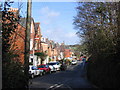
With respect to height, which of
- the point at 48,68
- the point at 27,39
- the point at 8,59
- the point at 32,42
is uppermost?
the point at 32,42

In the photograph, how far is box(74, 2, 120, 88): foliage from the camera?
940cm

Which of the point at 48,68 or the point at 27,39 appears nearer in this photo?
the point at 27,39

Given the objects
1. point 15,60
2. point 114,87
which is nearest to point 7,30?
point 15,60

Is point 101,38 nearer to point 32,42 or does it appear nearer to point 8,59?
point 8,59

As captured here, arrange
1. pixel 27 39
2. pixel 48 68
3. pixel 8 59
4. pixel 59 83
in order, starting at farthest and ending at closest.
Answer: pixel 48 68, pixel 59 83, pixel 27 39, pixel 8 59

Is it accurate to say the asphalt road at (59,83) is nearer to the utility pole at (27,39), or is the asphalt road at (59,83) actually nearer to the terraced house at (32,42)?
the terraced house at (32,42)

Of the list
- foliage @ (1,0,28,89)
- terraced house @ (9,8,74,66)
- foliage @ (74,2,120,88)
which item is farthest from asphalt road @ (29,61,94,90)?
foliage @ (1,0,28,89)

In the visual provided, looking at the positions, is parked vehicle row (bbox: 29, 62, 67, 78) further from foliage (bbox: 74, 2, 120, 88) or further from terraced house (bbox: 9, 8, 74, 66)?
foliage (bbox: 74, 2, 120, 88)

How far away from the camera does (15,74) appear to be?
20.7ft

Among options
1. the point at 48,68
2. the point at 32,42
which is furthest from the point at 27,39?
the point at 32,42

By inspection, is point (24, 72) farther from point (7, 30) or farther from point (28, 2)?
point (28, 2)

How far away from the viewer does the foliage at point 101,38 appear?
940cm

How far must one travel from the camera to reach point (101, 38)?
12344 millimetres

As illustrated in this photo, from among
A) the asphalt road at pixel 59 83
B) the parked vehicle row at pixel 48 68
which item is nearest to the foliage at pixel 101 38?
the asphalt road at pixel 59 83
